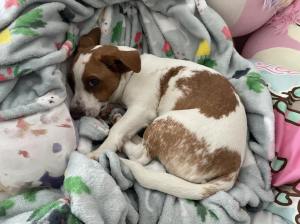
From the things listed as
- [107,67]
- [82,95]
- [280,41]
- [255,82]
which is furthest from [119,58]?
[280,41]

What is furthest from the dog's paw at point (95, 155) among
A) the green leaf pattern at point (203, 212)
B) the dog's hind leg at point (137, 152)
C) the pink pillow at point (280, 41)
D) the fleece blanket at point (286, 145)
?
the pink pillow at point (280, 41)

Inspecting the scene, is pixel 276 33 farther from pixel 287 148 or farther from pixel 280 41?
pixel 287 148

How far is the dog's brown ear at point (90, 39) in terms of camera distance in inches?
70.7

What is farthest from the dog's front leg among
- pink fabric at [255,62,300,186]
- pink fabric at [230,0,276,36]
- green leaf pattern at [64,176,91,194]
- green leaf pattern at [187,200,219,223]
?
pink fabric at [230,0,276,36]

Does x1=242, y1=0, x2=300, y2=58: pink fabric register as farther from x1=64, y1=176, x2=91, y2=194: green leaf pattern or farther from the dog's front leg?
x1=64, y1=176, x2=91, y2=194: green leaf pattern

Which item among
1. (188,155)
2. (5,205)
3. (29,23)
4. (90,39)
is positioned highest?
(29,23)

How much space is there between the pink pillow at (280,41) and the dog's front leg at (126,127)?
678mm

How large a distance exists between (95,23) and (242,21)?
27.1 inches

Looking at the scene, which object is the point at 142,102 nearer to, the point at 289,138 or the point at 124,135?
the point at 124,135

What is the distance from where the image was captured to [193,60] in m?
1.94

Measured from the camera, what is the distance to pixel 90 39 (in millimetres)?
1808

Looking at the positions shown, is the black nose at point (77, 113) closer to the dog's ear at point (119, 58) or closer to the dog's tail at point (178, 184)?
the dog's ear at point (119, 58)

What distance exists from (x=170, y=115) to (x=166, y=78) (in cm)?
25

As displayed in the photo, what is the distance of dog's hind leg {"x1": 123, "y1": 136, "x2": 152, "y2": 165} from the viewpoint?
1.60 m
